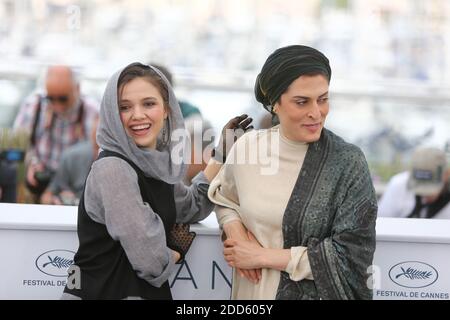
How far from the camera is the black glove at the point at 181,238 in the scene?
93.3 inches

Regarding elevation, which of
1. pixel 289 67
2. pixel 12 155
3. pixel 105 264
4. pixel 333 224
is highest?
pixel 12 155

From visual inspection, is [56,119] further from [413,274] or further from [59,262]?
[413,274]

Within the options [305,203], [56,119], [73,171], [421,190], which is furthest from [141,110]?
[56,119]

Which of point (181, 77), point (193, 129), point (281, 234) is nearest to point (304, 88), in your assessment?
point (281, 234)

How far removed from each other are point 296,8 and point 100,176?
11.2ft

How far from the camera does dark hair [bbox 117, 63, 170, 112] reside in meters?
2.16

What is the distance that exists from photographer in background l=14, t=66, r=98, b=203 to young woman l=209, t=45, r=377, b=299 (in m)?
2.75

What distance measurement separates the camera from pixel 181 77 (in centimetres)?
524

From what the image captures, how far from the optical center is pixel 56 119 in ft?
16.1

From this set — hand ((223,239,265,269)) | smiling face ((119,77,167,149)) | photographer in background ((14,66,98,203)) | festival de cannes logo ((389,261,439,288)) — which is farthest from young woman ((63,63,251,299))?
photographer in background ((14,66,98,203))

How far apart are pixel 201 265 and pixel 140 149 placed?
0.49 metres

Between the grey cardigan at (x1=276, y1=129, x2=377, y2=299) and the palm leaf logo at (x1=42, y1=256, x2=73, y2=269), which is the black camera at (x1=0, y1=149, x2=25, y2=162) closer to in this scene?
the palm leaf logo at (x1=42, y1=256, x2=73, y2=269)

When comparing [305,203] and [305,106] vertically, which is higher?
[305,106]

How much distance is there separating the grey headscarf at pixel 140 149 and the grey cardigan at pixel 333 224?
0.36 meters
